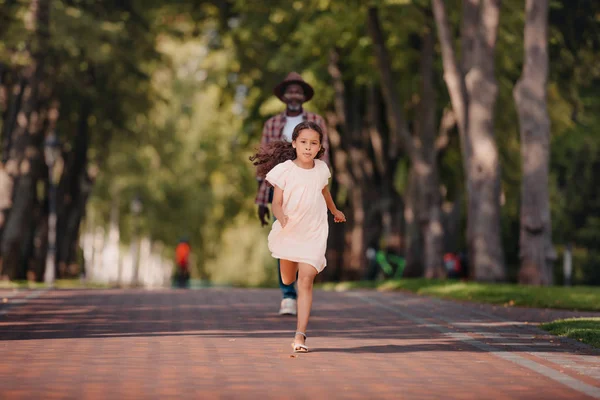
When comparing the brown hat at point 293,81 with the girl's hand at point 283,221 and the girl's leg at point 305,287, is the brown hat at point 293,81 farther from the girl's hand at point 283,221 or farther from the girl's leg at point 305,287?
the girl's leg at point 305,287

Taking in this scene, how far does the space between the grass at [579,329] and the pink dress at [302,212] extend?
259 centimetres

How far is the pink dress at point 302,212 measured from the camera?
1180cm

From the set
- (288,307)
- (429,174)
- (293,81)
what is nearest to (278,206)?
(288,307)

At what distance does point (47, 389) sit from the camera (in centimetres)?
891

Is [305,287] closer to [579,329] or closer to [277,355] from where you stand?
[277,355]

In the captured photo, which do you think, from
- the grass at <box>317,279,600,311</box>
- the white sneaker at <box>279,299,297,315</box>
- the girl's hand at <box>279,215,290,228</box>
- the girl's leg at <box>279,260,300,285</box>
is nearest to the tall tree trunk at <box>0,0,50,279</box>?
the grass at <box>317,279,600,311</box>

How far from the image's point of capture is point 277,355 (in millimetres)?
11297

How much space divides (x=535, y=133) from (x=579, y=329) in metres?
9.18

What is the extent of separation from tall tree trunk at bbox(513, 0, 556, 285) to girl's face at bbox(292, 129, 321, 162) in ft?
36.3

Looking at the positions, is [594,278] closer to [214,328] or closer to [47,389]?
[214,328]

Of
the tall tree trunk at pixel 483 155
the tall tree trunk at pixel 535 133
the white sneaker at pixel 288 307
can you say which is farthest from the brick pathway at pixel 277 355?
the tall tree trunk at pixel 483 155

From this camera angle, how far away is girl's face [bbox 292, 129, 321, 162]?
464 inches

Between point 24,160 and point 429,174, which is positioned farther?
point 24,160

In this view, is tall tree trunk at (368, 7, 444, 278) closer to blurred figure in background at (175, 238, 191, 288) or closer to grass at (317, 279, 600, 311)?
grass at (317, 279, 600, 311)
